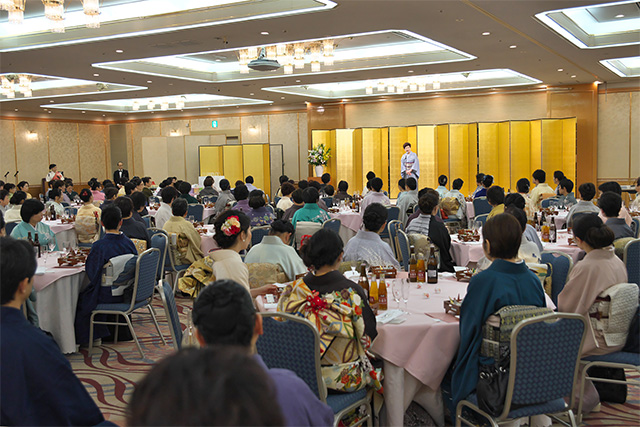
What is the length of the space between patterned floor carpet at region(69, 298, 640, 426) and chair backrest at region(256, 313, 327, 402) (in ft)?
2.49

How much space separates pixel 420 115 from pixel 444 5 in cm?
1053

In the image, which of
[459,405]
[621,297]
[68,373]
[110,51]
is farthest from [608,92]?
[68,373]

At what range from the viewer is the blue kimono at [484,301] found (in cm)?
313

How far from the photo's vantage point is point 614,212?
5.64 m

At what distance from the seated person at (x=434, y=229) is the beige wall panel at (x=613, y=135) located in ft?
37.8

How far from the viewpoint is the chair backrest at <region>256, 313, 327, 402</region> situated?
2.93 metres

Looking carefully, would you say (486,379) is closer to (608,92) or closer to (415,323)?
(415,323)

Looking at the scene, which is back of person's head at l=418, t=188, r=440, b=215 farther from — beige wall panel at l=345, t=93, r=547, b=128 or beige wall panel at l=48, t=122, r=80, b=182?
beige wall panel at l=48, t=122, r=80, b=182

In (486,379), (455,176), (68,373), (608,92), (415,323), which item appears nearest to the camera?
(68,373)

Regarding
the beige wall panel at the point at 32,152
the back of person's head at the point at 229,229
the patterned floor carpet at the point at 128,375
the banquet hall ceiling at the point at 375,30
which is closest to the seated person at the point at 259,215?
the patterned floor carpet at the point at 128,375

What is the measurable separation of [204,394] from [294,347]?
209 cm

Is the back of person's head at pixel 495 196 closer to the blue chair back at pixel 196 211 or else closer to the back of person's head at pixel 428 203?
the back of person's head at pixel 428 203

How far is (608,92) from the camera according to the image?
A: 51.1 feet

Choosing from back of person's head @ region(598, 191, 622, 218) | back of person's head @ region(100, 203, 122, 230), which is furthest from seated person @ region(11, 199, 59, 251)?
back of person's head @ region(598, 191, 622, 218)
